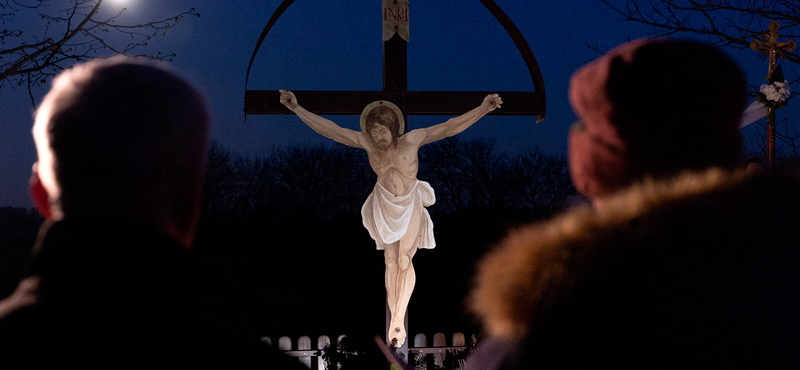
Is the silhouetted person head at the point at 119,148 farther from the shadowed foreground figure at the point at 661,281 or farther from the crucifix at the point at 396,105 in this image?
the crucifix at the point at 396,105

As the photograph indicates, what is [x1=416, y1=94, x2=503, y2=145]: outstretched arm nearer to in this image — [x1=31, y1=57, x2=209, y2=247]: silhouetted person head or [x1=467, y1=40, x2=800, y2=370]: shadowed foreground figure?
[x1=31, y1=57, x2=209, y2=247]: silhouetted person head

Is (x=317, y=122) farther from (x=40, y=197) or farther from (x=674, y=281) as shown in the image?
(x=674, y=281)

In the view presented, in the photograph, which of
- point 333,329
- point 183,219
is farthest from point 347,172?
point 183,219

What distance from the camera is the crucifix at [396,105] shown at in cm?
440

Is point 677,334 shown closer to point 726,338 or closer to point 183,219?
point 726,338

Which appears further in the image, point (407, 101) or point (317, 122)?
point (407, 101)

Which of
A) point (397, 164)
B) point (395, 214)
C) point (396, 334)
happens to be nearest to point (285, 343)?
point (396, 334)

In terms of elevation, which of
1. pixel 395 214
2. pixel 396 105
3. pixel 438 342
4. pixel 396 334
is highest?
pixel 396 105

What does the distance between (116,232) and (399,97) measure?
387cm

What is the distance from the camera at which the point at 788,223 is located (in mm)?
615

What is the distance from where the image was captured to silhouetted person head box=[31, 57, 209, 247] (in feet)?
2.85

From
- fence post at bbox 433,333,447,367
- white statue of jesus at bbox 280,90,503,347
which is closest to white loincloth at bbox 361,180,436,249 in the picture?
white statue of jesus at bbox 280,90,503,347

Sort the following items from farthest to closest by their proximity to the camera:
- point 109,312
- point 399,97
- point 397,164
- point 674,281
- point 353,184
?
point 353,184
point 399,97
point 397,164
point 109,312
point 674,281

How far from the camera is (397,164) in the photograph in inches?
171
